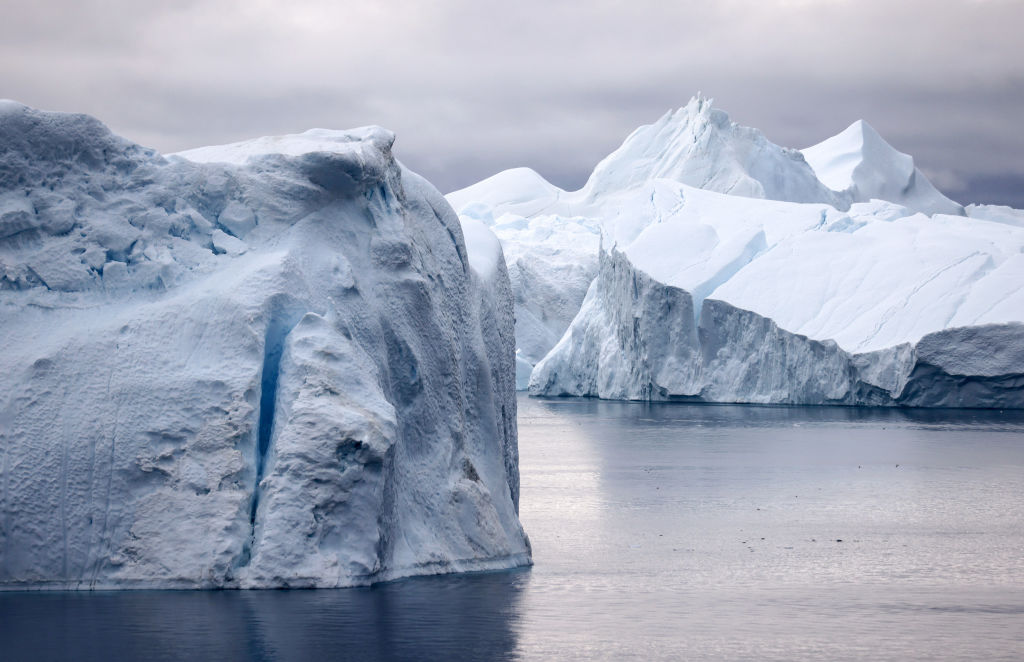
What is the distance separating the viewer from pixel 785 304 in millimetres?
36375

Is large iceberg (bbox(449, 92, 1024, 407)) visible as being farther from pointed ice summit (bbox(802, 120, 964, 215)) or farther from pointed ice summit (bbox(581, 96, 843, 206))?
pointed ice summit (bbox(802, 120, 964, 215))

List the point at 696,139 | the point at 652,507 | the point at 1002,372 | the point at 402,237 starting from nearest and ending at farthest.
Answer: the point at 402,237, the point at 652,507, the point at 1002,372, the point at 696,139

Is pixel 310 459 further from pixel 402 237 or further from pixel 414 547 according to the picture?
pixel 402 237

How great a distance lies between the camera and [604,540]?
1327 centimetres

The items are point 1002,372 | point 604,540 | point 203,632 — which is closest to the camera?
point 203,632

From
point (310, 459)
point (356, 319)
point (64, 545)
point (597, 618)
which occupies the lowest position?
point (597, 618)

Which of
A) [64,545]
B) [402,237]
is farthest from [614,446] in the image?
[64,545]

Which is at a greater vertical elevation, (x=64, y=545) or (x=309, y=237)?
(x=309, y=237)

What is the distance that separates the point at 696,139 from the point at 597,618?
43.4 metres

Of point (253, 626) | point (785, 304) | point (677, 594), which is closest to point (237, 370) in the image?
point (253, 626)

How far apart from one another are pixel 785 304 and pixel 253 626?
97.5 ft

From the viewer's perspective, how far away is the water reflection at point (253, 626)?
765cm

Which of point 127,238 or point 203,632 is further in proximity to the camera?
point 127,238

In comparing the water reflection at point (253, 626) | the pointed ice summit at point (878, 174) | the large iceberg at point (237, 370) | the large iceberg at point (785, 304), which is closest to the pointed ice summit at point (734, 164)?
the large iceberg at point (785, 304)
